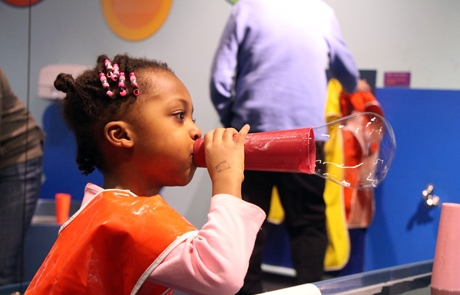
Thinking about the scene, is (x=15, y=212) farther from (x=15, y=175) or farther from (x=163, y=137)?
(x=163, y=137)

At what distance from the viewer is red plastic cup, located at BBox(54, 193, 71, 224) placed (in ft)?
5.85

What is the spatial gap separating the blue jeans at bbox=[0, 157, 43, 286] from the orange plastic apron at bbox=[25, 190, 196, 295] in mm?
1015

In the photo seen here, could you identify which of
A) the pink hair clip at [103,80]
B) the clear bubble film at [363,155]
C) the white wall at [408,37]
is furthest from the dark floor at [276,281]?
the pink hair clip at [103,80]

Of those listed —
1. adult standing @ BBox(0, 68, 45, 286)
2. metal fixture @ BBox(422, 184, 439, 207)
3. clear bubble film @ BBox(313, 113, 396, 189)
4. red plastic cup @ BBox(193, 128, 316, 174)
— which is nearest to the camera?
red plastic cup @ BBox(193, 128, 316, 174)

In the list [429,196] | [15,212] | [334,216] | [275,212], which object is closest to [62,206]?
[15,212]

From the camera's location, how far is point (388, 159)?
119cm

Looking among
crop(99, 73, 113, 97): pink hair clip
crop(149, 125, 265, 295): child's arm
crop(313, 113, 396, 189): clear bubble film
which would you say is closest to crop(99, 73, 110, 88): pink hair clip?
crop(99, 73, 113, 97): pink hair clip

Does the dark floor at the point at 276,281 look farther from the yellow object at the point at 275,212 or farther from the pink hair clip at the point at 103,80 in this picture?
the pink hair clip at the point at 103,80

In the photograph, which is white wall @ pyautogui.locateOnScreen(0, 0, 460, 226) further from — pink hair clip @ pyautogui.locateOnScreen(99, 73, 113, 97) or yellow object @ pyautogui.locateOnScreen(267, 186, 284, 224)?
pink hair clip @ pyautogui.locateOnScreen(99, 73, 113, 97)

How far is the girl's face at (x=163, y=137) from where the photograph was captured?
2.81 feet

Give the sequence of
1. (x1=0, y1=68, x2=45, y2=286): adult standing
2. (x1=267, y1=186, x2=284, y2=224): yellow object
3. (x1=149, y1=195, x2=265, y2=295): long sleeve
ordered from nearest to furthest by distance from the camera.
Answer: (x1=149, y1=195, x2=265, y2=295): long sleeve → (x1=0, y1=68, x2=45, y2=286): adult standing → (x1=267, y1=186, x2=284, y2=224): yellow object

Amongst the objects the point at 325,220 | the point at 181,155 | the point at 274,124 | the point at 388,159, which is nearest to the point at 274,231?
the point at 325,220

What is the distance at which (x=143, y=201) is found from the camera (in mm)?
793

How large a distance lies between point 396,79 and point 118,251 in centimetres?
145
